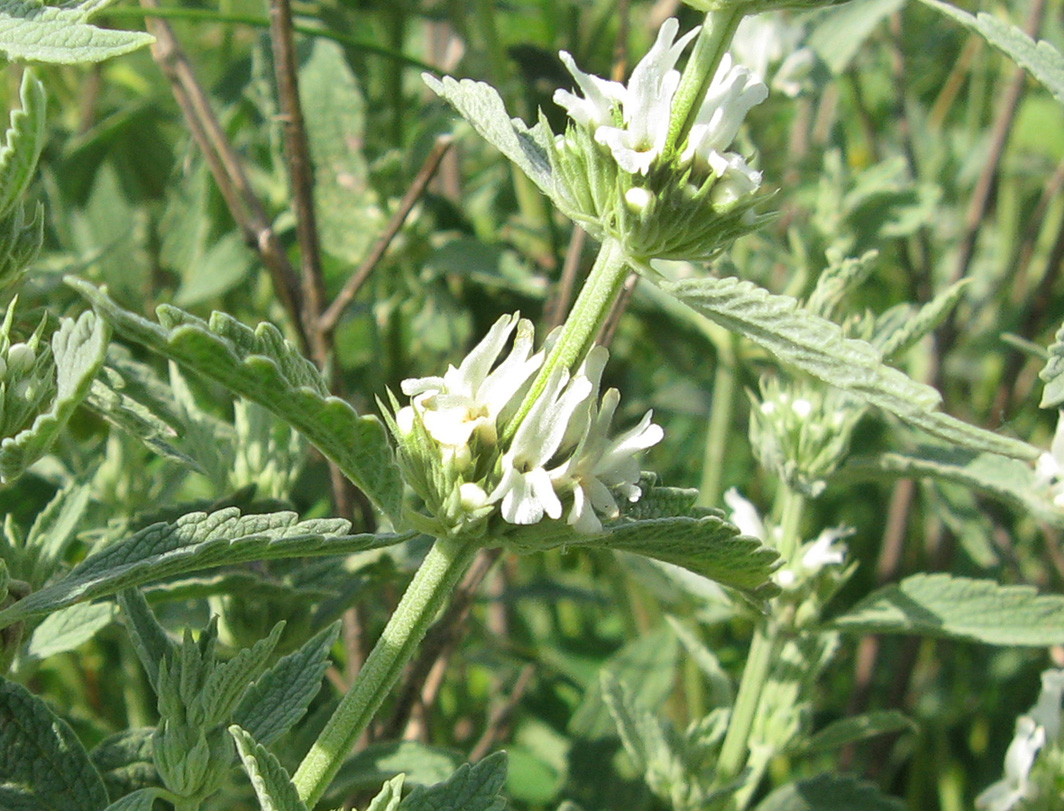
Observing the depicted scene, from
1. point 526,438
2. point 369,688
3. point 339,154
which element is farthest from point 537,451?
point 339,154

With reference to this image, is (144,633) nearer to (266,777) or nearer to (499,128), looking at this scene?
(266,777)

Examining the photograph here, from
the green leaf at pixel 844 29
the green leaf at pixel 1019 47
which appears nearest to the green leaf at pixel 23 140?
the green leaf at pixel 1019 47

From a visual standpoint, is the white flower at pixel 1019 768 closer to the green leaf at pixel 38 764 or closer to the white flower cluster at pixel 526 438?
the white flower cluster at pixel 526 438

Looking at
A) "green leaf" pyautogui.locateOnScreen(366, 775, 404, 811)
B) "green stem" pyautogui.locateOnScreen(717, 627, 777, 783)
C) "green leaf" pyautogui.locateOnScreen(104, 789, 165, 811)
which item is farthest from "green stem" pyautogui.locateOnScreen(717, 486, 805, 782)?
"green leaf" pyautogui.locateOnScreen(104, 789, 165, 811)

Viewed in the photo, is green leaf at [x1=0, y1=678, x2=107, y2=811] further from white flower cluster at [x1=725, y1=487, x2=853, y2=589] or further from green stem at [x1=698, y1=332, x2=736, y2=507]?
green stem at [x1=698, y1=332, x2=736, y2=507]

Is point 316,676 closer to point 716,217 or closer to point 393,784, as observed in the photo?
point 393,784
